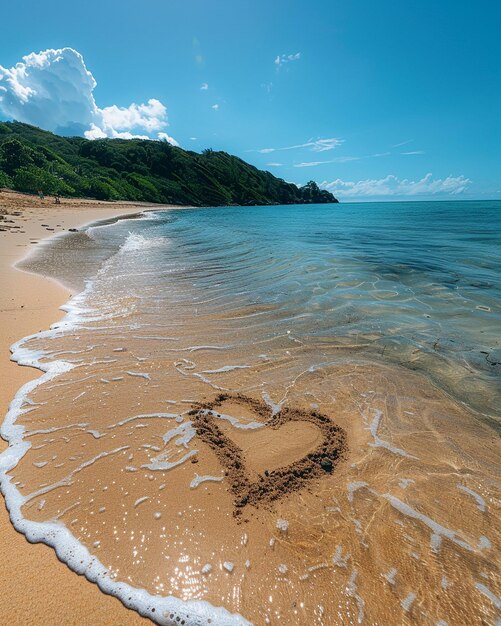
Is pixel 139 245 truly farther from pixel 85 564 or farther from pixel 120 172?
pixel 120 172

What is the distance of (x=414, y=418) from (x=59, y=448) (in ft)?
14.1

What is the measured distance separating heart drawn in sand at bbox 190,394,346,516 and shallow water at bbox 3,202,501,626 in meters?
0.06

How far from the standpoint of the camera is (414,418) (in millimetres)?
4008

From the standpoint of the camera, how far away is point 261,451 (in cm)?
336

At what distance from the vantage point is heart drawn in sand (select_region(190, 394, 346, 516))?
290cm

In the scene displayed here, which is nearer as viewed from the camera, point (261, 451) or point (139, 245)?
point (261, 451)

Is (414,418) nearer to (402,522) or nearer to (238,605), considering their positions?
(402,522)

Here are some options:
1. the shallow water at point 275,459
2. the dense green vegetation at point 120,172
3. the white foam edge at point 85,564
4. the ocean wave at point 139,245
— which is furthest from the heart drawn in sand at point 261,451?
the dense green vegetation at point 120,172

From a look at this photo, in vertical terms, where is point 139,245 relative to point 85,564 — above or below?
below

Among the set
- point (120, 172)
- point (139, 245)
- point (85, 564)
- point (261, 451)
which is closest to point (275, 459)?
point (261, 451)

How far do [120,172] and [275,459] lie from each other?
117 m

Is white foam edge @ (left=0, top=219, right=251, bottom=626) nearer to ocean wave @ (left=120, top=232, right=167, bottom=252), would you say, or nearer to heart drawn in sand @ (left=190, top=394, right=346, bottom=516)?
heart drawn in sand @ (left=190, top=394, right=346, bottom=516)

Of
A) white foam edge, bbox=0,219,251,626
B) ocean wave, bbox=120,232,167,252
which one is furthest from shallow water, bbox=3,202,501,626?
ocean wave, bbox=120,232,167,252

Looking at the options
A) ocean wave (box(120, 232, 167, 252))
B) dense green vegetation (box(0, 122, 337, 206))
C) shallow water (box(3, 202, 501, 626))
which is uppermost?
dense green vegetation (box(0, 122, 337, 206))
